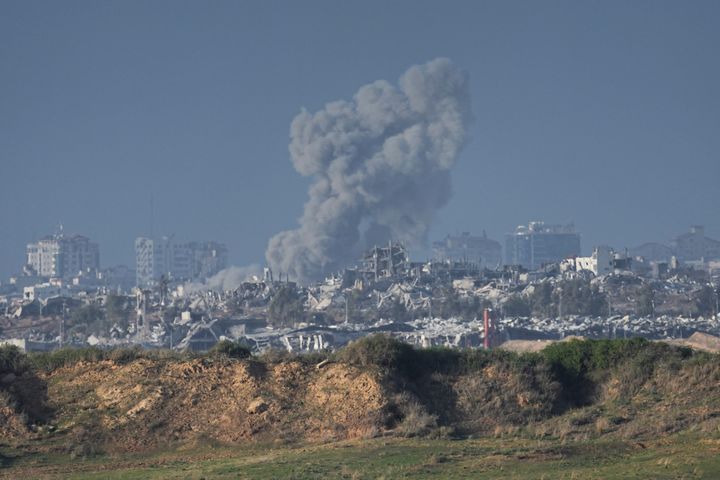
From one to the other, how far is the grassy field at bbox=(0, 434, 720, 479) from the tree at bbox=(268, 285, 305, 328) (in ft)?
399

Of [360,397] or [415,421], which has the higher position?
[360,397]

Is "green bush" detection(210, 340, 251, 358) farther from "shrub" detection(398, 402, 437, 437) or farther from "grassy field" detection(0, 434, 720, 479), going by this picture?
"grassy field" detection(0, 434, 720, 479)

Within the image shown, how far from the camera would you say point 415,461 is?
37.2 meters

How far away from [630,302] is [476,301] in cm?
1594

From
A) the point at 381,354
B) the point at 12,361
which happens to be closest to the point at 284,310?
the point at 12,361

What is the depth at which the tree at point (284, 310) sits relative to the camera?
543 ft

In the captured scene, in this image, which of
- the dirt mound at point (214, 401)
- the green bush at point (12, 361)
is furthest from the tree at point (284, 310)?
the dirt mound at point (214, 401)

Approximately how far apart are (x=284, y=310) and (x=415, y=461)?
433 feet

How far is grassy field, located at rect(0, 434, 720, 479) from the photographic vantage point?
35094 mm

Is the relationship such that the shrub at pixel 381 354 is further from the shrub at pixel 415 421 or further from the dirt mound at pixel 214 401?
the shrub at pixel 415 421

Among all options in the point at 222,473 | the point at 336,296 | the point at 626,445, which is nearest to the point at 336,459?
the point at 222,473

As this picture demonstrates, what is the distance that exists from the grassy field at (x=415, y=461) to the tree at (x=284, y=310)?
12154cm

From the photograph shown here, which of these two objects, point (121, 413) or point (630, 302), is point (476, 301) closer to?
point (630, 302)

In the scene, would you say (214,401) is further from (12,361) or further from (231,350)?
(12,361)
